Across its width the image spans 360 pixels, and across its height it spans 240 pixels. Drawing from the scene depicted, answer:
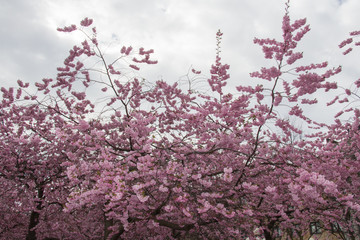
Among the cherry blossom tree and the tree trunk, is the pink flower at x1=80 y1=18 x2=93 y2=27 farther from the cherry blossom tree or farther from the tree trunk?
the tree trunk

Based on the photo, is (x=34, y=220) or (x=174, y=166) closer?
(x=174, y=166)

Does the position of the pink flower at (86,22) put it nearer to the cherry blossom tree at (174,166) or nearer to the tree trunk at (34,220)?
the cherry blossom tree at (174,166)

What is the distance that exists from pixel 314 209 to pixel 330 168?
1.11m

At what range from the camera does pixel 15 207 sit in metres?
9.33

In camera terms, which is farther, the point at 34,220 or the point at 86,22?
the point at 34,220

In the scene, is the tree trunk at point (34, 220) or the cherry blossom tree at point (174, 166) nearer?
the cherry blossom tree at point (174, 166)

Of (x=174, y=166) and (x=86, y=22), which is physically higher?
(x=86, y=22)

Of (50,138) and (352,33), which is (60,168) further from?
(352,33)

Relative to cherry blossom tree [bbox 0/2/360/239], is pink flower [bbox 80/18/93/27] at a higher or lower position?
higher

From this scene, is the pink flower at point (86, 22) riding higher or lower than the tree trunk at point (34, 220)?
higher

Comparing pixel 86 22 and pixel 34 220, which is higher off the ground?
pixel 86 22

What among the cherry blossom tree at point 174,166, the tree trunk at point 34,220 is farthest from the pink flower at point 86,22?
the tree trunk at point 34,220

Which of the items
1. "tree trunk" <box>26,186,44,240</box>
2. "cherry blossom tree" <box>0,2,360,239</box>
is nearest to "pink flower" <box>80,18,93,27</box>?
"cherry blossom tree" <box>0,2,360,239</box>

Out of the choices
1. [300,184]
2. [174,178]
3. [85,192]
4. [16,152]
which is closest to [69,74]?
[16,152]
